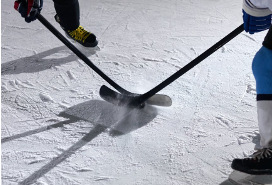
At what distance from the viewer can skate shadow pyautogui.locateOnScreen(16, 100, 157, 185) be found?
1.58m

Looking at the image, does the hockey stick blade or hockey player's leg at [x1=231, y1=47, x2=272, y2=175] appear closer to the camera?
hockey player's leg at [x1=231, y1=47, x2=272, y2=175]

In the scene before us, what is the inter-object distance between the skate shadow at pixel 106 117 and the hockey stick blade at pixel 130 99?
2 cm

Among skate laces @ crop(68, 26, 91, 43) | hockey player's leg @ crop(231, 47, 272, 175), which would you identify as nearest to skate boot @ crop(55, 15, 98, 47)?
skate laces @ crop(68, 26, 91, 43)

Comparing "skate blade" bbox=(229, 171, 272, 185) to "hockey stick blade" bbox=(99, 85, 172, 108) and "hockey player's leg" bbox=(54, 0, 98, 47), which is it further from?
"hockey player's leg" bbox=(54, 0, 98, 47)

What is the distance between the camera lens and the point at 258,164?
127 cm

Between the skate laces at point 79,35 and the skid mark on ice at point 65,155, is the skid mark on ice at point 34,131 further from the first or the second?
the skate laces at point 79,35

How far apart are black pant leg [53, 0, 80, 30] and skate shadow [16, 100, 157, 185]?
20.5 inches

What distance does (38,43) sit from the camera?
7.62 ft

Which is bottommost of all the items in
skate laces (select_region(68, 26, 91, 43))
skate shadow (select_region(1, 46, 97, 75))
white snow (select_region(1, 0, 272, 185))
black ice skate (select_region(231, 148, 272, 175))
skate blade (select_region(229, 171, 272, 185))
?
skate shadow (select_region(1, 46, 97, 75))

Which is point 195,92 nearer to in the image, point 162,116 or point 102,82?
point 162,116

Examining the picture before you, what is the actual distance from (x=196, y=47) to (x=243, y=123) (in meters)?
0.75

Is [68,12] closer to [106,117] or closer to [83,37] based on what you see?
[83,37]

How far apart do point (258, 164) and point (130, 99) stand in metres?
0.62

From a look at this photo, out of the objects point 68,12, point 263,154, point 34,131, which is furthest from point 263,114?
point 68,12
